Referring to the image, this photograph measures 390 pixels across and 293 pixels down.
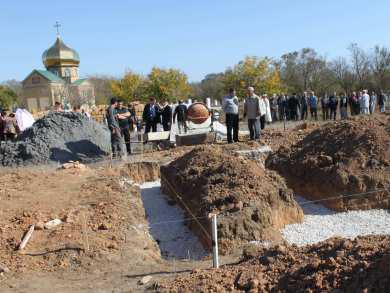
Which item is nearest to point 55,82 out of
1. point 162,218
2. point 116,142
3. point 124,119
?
point 124,119

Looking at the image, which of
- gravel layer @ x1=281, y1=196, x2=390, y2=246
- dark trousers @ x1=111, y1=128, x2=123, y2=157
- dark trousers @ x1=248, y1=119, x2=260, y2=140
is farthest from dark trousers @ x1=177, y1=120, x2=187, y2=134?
gravel layer @ x1=281, y1=196, x2=390, y2=246

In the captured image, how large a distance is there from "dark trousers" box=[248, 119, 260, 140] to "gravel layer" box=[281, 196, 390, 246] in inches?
195

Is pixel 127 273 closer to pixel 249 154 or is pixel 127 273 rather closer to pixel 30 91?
pixel 249 154

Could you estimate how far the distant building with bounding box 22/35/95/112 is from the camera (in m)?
52.0

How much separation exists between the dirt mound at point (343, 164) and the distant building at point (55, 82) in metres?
42.0

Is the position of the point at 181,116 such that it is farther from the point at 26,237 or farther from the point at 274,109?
the point at 26,237

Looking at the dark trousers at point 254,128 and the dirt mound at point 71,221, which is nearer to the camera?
the dirt mound at point 71,221

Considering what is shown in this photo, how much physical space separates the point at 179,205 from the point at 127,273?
3.75 metres

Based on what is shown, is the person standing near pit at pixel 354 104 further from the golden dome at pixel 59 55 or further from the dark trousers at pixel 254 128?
the golden dome at pixel 59 55

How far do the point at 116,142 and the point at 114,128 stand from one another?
0.63 meters

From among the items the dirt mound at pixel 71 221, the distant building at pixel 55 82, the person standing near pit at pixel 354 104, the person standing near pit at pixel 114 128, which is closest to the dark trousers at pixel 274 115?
the person standing near pit at pixel 354 104

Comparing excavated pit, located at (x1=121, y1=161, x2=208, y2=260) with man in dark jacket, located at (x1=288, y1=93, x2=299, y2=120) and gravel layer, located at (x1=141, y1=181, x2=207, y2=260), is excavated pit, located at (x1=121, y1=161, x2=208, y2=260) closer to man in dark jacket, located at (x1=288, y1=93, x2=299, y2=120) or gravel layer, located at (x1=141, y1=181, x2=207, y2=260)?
gravel layer, located at (x1=141, y1=181, x2=207, y2=260)

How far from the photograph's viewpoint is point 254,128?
1319 centimetres

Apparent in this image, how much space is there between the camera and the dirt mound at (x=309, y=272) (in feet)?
11.9
